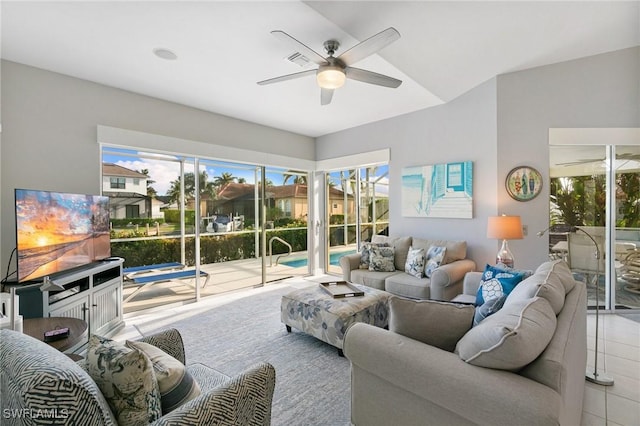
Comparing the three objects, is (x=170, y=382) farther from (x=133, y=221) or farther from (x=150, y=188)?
(x=150, y=188)

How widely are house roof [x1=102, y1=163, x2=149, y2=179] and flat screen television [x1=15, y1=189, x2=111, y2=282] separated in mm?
706

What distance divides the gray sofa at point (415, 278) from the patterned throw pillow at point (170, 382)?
9.19 ft

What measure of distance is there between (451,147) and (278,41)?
2.80 m

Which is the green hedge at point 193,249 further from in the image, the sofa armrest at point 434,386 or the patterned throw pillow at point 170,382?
the sofa armrest at point 434,386

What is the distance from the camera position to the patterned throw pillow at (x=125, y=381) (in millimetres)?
931

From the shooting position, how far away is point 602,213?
12.0ft

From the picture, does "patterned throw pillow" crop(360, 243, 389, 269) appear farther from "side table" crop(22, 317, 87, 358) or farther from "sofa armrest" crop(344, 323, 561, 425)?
"side table" crop(22, 317, 87, 358)

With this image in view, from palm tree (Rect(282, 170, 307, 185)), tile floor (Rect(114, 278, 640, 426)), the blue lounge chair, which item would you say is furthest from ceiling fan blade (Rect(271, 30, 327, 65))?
palm tree (Rect(282, 170, 307, 185))

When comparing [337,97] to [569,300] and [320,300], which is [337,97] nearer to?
[320,300]

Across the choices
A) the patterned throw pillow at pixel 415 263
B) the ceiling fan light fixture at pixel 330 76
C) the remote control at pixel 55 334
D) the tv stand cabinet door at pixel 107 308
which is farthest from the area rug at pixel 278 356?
the ceiling fan light fixture at pixel 330 76

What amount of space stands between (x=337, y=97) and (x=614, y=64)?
3.16 m

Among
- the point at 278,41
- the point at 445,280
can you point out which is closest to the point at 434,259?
the point at 445,280

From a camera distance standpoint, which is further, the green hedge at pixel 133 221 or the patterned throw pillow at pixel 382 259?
the patterned throw pillow at pixel 382 259

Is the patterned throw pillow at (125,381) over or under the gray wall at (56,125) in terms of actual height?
under
